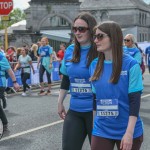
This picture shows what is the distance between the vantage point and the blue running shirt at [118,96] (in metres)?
4.11

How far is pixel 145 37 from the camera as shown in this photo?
78.2m

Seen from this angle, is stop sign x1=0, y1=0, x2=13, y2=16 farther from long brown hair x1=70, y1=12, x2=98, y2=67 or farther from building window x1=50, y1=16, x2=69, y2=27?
building window x1=50, y1=16, x2=69, y2=27

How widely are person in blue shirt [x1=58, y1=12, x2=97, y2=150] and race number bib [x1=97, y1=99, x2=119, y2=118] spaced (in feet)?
2.72

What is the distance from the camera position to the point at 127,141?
3963 millimetres

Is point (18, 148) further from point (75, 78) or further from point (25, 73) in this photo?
point (25, 73)

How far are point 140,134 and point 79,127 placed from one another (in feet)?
3.38

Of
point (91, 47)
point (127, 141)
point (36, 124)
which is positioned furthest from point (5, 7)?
point (127, 141)

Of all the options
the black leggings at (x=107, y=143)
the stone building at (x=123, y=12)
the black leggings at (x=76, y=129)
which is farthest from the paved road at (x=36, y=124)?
the stone building at (x=123, y=12)

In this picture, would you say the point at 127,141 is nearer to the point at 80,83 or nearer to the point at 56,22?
the point at 80,83

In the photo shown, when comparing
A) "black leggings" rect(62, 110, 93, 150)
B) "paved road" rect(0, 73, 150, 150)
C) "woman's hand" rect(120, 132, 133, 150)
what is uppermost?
"woman's hand" rect(120, 132, 133, 150)

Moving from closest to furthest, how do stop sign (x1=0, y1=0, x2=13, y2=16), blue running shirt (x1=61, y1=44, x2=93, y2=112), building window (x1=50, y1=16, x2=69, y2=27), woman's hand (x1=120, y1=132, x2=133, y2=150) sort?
woman's hand (x1=120, y1=132, x2=133, y2=150)
blue running shirt (x1=61, y1=44, x2=93, y2=112)
stop sign (x1=0, y1=0, x2=13, y2=16)
building window (x1=50, y1=16, x2=69, y2=27)

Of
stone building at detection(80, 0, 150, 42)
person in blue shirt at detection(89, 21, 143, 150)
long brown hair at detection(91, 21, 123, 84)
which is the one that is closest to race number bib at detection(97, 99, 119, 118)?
person in blue shirt at detection(89, 21, 143, 150)

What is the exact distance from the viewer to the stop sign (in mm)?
18234

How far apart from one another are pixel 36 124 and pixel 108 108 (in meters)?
5.71
